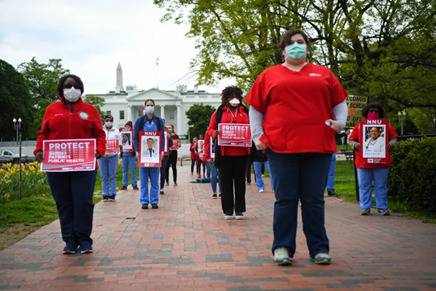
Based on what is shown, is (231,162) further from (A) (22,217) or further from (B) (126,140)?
(B) (126,140)

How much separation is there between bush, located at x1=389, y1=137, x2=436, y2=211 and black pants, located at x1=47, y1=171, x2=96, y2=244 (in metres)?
4.76

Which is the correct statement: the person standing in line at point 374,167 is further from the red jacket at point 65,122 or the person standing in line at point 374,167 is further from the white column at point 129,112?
the white column at point 129,112

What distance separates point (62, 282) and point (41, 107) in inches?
3203

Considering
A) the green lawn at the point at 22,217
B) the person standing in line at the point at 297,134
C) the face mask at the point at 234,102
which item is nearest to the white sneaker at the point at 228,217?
the face mask at the point at 234,102

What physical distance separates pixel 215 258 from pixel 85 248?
1379 millimetres

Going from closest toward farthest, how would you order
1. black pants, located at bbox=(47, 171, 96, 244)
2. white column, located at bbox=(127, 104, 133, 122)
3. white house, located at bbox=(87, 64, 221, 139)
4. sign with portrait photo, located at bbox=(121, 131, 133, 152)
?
black pants, located at bbox=(47, 171, 96, 244)
sign with portrait photo, located at bbox=(121, 131, 133, 152)
white column, located at bbox=(127, 104, 133, 122)
white house, located at bbox=(87, 64, 221, 139)

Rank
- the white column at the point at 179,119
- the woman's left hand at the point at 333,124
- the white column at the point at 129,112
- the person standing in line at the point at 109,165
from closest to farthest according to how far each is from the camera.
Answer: the woman's left hand at the point at 333,124 < the person standing in line at the point at 109,165 < the white column at the point at 129,112 < the white column at the point at 179,119

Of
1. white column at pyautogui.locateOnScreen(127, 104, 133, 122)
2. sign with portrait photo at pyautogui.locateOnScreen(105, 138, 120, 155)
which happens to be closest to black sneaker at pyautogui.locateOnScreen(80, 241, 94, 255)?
sign with portrait photo at pyautogui.locateOnScreen(105, 138, 120, 155)

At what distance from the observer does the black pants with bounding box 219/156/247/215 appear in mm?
8805

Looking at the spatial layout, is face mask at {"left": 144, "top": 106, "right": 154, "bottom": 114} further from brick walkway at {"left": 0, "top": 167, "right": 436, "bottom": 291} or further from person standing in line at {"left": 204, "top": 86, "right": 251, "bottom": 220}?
brick walkway at {"left": 0, "top": 167, "right": 436, "bottom": 291}

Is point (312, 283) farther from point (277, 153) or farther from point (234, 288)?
point (277, 153)

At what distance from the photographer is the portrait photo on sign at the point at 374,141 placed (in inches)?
357

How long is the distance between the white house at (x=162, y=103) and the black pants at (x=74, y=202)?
117 metres

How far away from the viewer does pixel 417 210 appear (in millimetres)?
9164
